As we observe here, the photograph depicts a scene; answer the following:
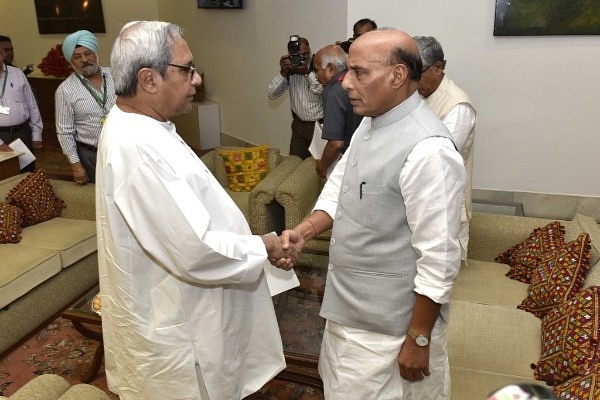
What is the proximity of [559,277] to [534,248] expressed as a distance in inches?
17.8

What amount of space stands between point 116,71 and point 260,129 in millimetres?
4314

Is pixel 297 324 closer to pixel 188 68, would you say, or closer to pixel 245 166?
pixel 188 68

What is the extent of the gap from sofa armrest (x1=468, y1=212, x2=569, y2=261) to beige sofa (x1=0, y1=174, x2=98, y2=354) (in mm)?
2344

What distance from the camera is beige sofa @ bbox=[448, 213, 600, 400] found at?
2.07m

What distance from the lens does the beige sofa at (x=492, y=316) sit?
2.07m

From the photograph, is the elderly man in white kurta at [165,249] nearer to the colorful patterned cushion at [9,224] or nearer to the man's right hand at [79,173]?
the colorful patterned cushion at [9,224]

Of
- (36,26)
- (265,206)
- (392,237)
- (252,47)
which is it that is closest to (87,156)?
(265,206)

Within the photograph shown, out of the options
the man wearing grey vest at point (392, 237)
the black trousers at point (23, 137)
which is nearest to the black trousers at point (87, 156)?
the black trousers at point (23, 137)

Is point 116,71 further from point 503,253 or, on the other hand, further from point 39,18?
point 39,18

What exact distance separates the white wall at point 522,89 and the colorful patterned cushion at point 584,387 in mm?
2458

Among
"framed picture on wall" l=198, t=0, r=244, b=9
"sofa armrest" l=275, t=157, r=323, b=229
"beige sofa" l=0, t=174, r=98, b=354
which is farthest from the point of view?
"framed picture on wall" l=198, t=0, r=244, b=9

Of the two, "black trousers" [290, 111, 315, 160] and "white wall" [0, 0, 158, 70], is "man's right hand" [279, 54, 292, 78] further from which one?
"white wall" [0, 0, 158, 70]

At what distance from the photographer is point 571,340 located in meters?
1.93

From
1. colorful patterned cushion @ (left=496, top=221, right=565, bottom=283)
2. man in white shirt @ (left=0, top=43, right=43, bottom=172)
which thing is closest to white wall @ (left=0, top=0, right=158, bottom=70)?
man in white shirt @ (left=0, top=43, right=43, bottom=172)
